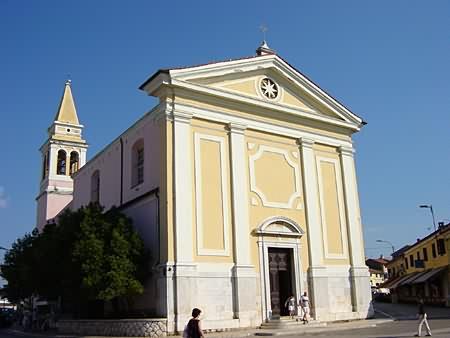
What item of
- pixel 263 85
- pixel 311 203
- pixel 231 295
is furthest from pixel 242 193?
pixel 263 85

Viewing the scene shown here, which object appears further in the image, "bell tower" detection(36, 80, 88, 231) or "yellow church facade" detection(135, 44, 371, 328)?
"bell tower" detection(36, 80, 88, 231)

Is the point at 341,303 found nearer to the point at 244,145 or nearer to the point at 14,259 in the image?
the point at 244,145

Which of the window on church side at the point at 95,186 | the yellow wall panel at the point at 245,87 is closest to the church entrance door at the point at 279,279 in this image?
the yellow wall panel at the point at 245,87

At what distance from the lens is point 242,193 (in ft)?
73.7

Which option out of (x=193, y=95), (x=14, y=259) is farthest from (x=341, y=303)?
(x=14, y=259)

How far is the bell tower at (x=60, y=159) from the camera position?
139ft

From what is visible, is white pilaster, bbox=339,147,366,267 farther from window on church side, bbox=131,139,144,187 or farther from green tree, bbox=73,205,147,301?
green tree, bbox=73,205,147,301

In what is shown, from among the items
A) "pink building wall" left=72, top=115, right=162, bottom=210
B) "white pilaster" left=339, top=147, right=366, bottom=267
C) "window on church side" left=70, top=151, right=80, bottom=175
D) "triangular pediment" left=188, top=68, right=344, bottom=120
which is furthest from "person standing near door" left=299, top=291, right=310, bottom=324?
"window on church side" left=70, top=151, right=80, bottom=175

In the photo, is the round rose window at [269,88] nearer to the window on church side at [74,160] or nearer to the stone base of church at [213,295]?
the stone base of church at [213,295]

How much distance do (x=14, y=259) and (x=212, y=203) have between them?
1485cm

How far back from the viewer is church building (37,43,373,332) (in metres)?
20.5

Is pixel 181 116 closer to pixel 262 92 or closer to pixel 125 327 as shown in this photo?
pixel 262 92

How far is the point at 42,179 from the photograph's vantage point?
146 feet

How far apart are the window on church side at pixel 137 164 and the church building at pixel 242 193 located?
62 mm
